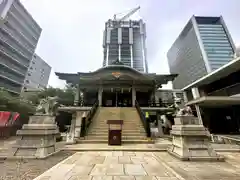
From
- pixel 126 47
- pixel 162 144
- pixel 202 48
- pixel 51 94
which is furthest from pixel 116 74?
pixel 126 47

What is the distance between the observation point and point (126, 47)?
A: 6119 centimetres

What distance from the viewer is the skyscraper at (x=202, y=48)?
36.9 m

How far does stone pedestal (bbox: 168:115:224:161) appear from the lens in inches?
162

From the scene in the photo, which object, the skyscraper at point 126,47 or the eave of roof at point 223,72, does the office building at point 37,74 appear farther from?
the eave of roof at point 223,72

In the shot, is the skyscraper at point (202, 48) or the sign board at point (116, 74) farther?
the skyscraper at point (202, 48)

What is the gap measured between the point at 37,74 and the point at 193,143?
184 ft

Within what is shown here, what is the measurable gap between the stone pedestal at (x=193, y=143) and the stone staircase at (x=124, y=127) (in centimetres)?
342

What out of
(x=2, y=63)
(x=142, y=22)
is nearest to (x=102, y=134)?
(x=2, y=63)

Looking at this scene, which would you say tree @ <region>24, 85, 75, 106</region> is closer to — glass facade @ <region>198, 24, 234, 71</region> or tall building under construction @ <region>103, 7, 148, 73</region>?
tall building under construction @ <region>103, 7, 148, 73</region>

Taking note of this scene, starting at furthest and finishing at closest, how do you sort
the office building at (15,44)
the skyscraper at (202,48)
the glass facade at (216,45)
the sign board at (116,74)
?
the skyscraper at (202,48) → the glass facade at (216,45) → the office building at (15,44) → the sign board at (116,74)

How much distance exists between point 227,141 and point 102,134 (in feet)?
30.3

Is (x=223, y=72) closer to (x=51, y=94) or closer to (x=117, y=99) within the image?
(x=117, y=99)

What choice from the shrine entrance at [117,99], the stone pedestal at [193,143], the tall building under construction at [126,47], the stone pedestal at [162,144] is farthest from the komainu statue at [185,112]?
the tall building under construction at [126,47]

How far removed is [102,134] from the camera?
8.30 meters
